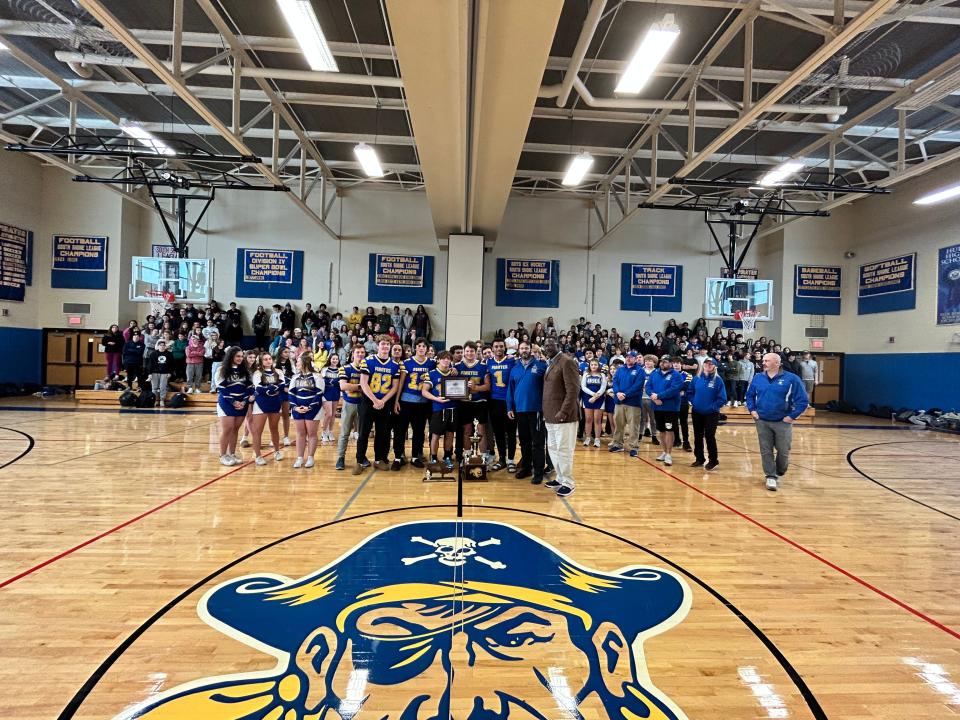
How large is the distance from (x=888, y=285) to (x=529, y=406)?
16.4m

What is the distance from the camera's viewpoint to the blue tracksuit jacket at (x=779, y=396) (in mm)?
5887

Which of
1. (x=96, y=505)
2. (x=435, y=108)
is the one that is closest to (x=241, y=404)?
(x=96, y=505)

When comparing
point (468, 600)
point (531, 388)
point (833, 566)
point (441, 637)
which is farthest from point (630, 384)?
point (441, 637)

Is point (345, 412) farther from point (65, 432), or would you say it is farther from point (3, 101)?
point (3, 101)

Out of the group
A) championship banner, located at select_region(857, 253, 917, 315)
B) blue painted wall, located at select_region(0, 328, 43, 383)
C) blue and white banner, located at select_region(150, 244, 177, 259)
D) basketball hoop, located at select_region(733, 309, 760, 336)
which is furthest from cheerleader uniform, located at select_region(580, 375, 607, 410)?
blue painted wall, located at select_region(0, 328, 43, 383)

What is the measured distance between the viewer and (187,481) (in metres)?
5.65

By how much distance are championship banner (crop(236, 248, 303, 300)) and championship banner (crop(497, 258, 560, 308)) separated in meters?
7.58

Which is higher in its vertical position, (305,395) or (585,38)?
(585,38)

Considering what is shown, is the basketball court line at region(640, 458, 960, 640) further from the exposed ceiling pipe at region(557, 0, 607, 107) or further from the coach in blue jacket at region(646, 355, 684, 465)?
the exposed ceiling pipe at region(557, 0, 607, 107)

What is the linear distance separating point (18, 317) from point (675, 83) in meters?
20.4

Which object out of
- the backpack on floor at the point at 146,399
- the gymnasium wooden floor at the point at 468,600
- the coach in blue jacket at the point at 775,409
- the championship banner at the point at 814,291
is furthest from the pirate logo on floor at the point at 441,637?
the championship banner at the point at 814,291

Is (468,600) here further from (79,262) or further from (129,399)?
(79,262)

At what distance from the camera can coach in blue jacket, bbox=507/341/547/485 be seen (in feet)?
19.4

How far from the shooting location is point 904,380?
14.6 m
